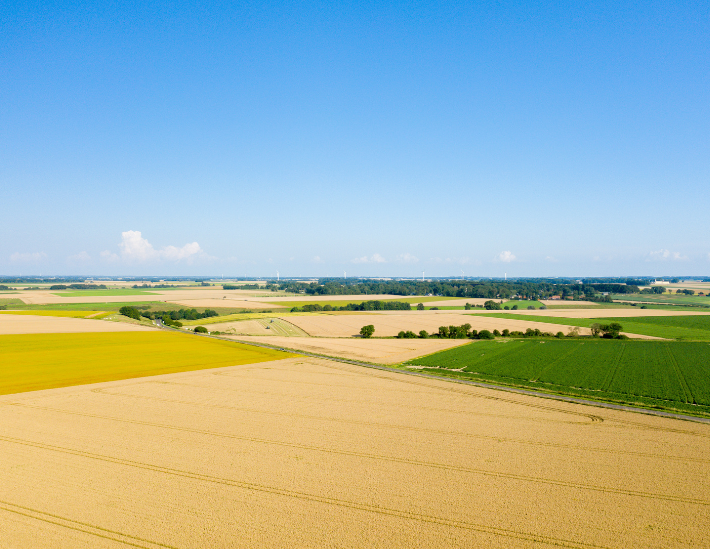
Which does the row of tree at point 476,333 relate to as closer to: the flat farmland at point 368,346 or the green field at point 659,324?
the flat farmland at point 368,346

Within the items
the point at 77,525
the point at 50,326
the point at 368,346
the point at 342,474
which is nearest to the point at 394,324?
the point at 368,346

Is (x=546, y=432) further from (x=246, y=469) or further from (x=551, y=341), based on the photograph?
(x=551, y=341)

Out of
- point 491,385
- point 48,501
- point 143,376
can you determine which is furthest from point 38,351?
point 491,385

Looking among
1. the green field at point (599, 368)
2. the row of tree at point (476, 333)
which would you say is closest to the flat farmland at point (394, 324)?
the row of tree at point (476, 333)

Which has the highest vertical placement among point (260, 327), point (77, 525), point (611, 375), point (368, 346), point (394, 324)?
point (77, 525)

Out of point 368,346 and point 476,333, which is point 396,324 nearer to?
point 476,333

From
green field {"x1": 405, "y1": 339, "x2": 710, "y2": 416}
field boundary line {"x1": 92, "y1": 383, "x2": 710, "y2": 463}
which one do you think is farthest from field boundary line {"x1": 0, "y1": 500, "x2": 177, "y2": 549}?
green field {"x1": 405, "y1": 339, "x2": 710, "y2": 416}
